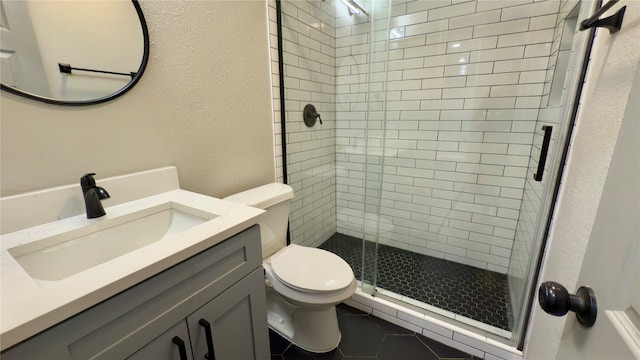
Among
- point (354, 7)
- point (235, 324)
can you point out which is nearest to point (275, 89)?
point (354, 7)

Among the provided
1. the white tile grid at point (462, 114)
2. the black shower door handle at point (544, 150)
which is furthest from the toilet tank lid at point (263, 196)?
the black shower door handle at point (544, 150)

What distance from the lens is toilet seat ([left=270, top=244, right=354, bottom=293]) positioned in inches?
47.7

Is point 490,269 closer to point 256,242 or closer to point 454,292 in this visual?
point 454,292

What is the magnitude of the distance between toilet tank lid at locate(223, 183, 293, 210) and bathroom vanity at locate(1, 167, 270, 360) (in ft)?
1.02

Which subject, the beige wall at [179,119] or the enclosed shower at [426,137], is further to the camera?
the enclosed shower at [426,137]

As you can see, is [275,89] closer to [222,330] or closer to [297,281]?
[297,281]

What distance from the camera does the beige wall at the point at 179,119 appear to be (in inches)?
32.8

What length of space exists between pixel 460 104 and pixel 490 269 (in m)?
1.28

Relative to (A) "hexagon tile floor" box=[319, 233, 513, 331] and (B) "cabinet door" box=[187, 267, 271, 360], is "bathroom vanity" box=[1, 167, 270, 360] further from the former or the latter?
(A) "hexagon tile floor" box=[319, 233, 513, 331]

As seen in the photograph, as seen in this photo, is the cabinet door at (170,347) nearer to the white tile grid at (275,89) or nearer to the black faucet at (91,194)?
the black faucet at (91,194)

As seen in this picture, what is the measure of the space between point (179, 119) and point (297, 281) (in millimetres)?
934

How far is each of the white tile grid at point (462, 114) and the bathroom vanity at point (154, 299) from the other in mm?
1556

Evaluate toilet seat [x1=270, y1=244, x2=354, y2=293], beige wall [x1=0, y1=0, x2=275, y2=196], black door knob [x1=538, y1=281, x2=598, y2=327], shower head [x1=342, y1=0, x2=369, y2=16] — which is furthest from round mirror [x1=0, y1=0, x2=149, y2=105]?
shower head [x1=342, y1=0, x2=369, y2=16]

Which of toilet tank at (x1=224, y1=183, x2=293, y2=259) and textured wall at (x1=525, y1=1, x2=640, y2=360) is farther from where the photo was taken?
toilet tank at (x1=224, y1=183, x2=293, y2=259)
